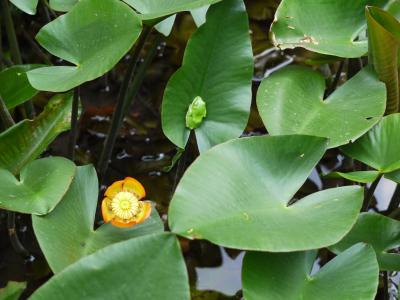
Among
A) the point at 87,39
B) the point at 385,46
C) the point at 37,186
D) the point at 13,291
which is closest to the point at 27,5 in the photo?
the point at 87,39

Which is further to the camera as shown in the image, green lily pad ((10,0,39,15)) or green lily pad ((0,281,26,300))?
green lily pad ((10,0,39,15))

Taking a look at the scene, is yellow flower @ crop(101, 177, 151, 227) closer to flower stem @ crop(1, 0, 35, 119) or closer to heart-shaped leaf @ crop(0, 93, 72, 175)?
heart-shaped leaf @ crop(0, 93, 72, 175)

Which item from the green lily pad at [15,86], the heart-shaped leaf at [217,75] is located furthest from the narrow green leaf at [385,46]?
the green lily pad at [15,86]

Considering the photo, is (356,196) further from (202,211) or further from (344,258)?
(202,211)

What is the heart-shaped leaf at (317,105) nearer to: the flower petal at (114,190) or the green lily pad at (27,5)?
the flower petal at (114,190)

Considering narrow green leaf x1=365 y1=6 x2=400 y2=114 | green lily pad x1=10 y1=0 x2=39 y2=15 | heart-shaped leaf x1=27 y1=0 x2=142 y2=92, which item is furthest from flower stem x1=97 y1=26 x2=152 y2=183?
narrow green leaf x1=365 y1=6 x2=400 y2=114

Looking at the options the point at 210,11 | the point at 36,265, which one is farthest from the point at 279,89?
the point at 36,265
